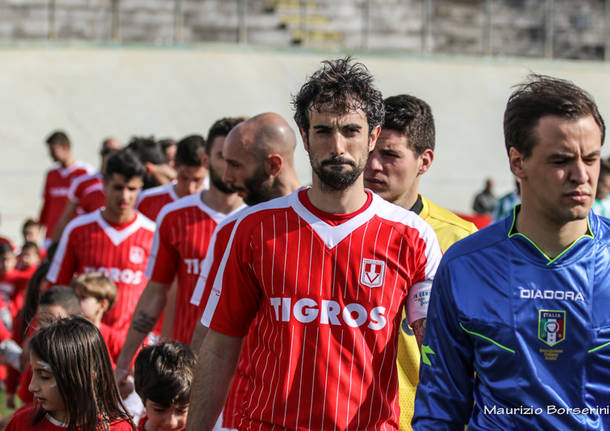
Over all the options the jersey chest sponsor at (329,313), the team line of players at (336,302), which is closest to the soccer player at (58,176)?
the team line of players at (336,302)

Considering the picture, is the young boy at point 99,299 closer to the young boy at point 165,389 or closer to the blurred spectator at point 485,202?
the young boy at point 165,389

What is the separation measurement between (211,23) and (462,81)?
593 cm

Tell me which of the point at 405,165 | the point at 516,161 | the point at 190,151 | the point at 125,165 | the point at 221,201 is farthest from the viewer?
the point at 190,151

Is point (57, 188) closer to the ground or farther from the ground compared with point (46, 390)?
farther from the ground

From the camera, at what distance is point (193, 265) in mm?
5332

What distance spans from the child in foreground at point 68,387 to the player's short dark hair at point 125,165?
9.11ft

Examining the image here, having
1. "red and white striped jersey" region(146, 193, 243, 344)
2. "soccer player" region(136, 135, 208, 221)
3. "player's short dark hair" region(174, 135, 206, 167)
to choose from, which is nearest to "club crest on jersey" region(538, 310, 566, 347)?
"red and white striped jersey" region(146, 193, 243, 344)

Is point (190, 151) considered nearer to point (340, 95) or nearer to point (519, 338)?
point (340, 95)

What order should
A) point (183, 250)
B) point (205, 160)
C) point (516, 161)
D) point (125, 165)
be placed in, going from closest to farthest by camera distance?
point (516, 161)
point (183, 250)
point (205, 160)
point (125, 165)

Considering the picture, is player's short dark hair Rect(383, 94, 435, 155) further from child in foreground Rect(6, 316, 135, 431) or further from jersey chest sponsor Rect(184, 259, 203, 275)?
jersey chest sponsor Rect(184, 259, 203, 275)

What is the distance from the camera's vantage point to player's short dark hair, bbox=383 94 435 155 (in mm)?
4066

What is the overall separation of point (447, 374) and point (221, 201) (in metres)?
2.96

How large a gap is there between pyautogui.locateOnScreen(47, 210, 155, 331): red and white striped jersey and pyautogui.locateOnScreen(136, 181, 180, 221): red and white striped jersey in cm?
81

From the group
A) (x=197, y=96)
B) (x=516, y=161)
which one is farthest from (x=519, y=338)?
(x=197, y=96)
